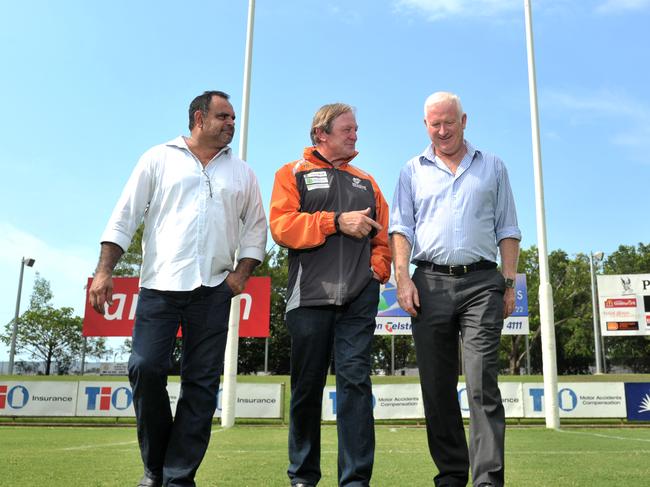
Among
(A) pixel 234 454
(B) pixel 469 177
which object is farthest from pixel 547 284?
(B) pixel 469 177

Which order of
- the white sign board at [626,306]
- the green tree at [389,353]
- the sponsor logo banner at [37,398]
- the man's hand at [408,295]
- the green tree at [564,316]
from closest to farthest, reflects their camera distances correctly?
the man's hand at [408,295] → the sponsor logo banner at [37,398] → the white sign board at [626,306] → the green tree at [564,316] → the green tree at [389,353]

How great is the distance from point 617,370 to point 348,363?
71.4 meters

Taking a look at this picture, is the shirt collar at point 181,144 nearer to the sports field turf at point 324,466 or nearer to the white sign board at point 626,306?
the sports field turf at point 324,466

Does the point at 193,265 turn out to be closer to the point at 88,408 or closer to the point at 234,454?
the point at 234,454

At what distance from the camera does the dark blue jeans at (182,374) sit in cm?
322

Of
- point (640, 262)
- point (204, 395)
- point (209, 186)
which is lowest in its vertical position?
point (204, 395)

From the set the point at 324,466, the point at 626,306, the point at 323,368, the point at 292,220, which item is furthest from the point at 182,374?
the point at 626,306

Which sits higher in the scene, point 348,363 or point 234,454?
point 348,363

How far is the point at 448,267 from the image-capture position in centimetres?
352

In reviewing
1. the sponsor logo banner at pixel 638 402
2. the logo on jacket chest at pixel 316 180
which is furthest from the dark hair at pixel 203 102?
the sponsor logo banner at pixel 638 402

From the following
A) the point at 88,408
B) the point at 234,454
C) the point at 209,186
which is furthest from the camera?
the point at 88,408

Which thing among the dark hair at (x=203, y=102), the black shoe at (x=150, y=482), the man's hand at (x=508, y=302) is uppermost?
the dark hair at (x=203, y=102)

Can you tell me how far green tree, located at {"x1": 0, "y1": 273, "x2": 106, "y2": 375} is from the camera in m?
61.2

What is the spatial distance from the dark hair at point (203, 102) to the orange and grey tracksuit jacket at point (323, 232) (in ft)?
1.80
